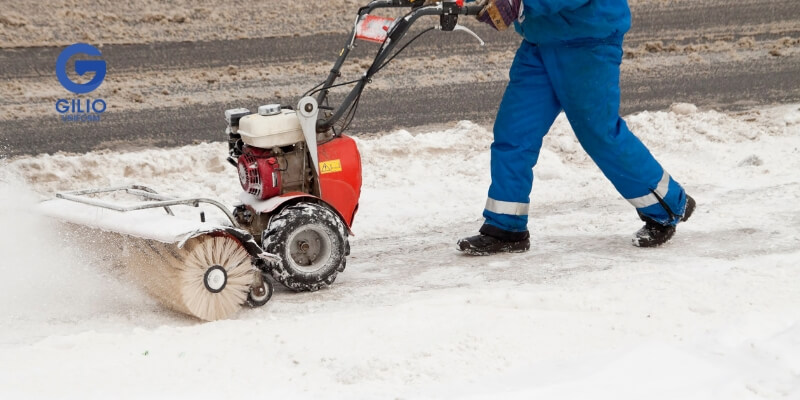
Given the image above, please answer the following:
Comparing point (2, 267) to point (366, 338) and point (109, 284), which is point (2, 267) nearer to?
point (109, 284)

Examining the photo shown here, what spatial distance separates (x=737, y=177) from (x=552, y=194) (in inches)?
50.1

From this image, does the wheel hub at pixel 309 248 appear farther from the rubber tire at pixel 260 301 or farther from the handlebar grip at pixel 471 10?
the handlebar grip at pixel 471 10

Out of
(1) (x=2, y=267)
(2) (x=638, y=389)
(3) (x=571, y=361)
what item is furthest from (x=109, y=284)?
(2) (x=638, y=389)

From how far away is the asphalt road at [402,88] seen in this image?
27.0ft

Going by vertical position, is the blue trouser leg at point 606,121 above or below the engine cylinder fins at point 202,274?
above

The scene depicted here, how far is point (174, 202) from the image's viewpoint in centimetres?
432

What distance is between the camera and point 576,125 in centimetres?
510

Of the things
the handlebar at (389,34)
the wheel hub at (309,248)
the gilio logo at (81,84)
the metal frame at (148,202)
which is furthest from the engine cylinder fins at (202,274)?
the gilio logo at (81,84)

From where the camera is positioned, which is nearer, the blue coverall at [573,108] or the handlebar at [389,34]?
the handlebar at [389,34]

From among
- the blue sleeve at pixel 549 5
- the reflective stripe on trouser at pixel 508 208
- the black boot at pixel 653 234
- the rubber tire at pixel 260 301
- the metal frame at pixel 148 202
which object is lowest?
the rubber tire at pixel 260 301

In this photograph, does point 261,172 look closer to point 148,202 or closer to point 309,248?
point 309,248

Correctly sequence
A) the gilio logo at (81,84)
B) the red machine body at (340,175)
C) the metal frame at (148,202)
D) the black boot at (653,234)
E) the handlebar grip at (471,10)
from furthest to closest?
the gilio logo at (81,84) → the black boot at (653,234) → the handlebar grip at (471,10) → the red machine body at (340,175) → the metal frame at (148,202)

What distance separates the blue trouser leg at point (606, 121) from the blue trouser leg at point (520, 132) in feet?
0.32

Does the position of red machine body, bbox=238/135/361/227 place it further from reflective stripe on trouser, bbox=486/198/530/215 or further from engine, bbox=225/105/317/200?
reflective stripe on trouser, bbox=486/198/530/215
